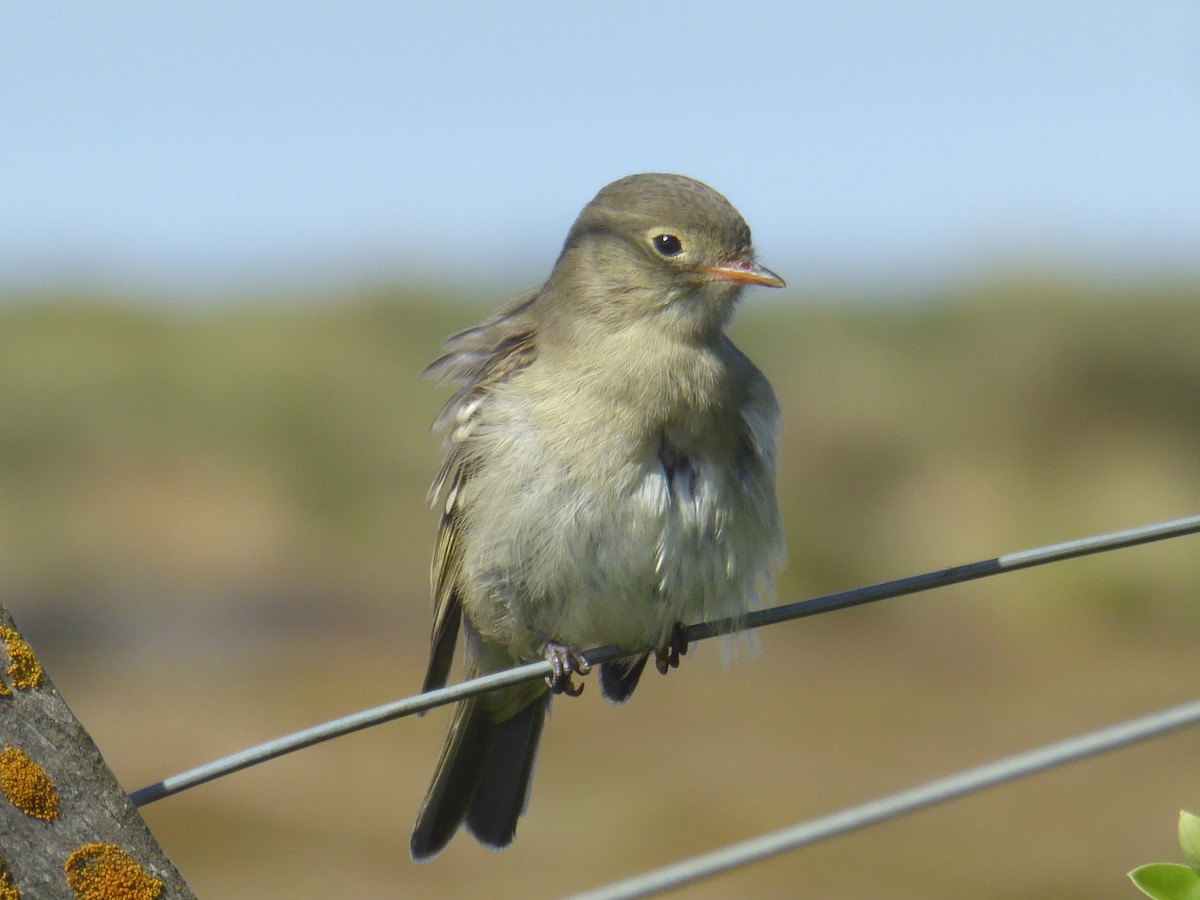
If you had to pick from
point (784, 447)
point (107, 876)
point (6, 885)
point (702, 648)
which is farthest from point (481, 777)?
point (784, 447)

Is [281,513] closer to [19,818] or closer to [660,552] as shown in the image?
[660,552]

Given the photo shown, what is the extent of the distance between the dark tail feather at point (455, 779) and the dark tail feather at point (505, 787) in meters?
0.03

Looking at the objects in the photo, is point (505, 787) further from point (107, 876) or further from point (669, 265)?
point (107, 876)

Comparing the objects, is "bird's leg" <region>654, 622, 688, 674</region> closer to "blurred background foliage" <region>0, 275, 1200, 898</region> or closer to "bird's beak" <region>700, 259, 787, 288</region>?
"bird's beak" <region>700, 259, 787, 288</region>

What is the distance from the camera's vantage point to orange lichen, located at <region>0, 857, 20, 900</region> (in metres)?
2.38

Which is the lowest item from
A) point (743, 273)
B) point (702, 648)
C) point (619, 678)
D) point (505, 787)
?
point (702, 648)

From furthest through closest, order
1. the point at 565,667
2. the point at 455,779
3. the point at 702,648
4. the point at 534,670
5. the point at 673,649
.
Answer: the point at 702,648
the point at 455,779
the point at 673,649
the point at 565,667
the point at 534,670

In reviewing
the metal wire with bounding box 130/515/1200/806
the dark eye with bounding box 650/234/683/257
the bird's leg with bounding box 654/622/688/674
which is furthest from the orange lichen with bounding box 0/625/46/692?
the dark eye with bounding box 650/234/683/257

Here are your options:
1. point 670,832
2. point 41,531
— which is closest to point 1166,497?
point 670,832

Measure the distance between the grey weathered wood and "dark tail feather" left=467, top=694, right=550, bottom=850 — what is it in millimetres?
2946

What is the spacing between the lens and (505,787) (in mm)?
5523

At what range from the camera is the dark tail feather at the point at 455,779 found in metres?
5.34

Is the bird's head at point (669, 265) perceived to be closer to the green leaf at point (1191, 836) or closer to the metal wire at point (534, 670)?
the metal wire at point (534, 670)

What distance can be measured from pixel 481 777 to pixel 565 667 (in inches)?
31.2
